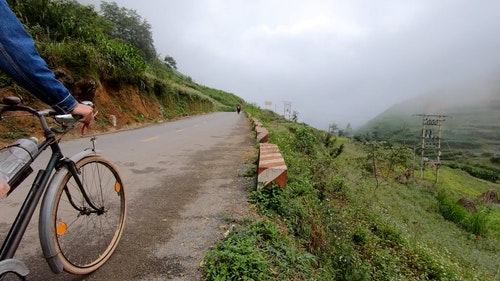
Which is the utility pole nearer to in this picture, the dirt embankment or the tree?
the dirt embankment

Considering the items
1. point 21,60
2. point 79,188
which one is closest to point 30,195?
point 79,188

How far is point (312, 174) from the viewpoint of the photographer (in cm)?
678

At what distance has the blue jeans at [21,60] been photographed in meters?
1.45

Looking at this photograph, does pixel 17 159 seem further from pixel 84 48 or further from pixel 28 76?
pixel 84 48

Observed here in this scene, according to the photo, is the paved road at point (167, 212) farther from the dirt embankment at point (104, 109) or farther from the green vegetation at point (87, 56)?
the green vegetation at point (87, 56)

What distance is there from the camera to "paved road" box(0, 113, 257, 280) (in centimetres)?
254

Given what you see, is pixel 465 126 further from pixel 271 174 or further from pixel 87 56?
pixel 271 174

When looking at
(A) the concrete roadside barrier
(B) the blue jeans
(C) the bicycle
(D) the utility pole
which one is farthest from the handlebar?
(D) the utility pole

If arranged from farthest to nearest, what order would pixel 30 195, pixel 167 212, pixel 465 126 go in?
pixel 465 126
pixel 167 212
pixel 30 195

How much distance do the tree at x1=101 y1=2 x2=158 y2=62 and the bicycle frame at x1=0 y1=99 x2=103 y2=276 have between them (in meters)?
45.4

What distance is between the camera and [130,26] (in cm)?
4391

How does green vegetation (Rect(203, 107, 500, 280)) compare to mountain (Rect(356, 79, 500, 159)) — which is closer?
green vegetation (Rect(203, 107, 500, 280))

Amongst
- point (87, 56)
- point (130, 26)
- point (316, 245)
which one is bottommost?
point (316, 245)

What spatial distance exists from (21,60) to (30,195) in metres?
0.85
